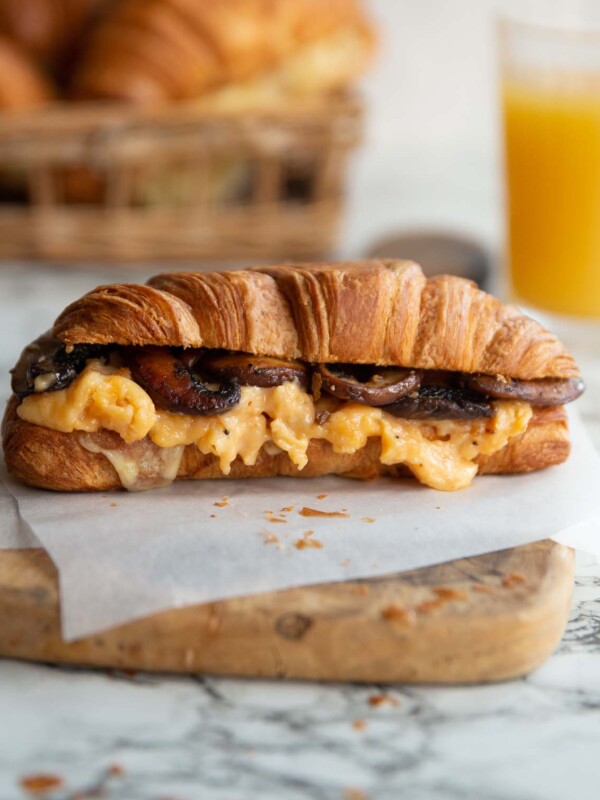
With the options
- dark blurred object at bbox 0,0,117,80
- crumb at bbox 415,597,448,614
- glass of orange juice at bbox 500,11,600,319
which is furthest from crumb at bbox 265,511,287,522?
dark blurred object at bbox 0,0,117,80

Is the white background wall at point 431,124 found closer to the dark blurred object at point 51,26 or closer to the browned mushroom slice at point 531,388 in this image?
the dark blurred object at point 51,26

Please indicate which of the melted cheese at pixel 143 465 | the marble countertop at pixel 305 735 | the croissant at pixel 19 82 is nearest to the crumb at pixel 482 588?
the marble countertop at pixel 305 735

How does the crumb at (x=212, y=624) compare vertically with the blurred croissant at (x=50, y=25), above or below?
below

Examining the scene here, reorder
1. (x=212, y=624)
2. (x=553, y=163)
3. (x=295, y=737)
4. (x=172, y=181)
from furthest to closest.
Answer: (x=172, y=181), (x=553, y=163), (x=212, y=624), (x=295, y=737)

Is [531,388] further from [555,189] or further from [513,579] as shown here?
[555,189]

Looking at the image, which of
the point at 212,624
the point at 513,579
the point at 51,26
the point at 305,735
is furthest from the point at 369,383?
the point at 51,26
